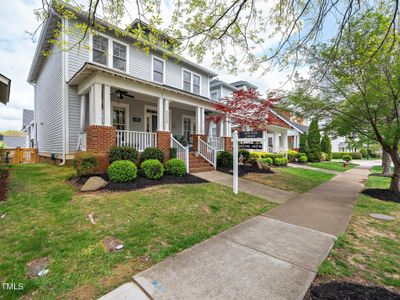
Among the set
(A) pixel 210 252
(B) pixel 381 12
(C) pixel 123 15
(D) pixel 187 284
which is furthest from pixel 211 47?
(D) pixel 187 284

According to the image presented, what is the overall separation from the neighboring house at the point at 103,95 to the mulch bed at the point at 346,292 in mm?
7100

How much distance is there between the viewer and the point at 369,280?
244 cm

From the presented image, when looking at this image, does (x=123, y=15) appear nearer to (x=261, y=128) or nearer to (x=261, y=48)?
(x=261, y=48)

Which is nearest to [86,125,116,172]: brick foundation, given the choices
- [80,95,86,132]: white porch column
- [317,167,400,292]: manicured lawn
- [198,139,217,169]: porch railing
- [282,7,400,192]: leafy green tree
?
[80,95,86,132]: white porch column

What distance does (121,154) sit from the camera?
23.8ft

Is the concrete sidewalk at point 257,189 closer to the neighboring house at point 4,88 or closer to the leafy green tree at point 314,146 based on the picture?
the neighboring house at point 4,88

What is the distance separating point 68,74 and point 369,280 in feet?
37.6

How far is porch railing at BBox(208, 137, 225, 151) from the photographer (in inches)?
455

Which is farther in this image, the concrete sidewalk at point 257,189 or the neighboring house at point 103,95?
the neighboring house at point 103,95

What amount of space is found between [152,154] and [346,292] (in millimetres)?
7122

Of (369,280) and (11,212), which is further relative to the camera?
(11,212)

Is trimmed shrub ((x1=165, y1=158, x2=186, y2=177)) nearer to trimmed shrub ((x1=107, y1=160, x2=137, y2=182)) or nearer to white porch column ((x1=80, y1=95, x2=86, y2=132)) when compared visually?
trimmed shrub ((x1=107, y1=160, x2=137, y2=182))

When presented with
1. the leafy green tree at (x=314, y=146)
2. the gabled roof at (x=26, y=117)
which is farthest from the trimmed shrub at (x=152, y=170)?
the gabled roof at (x=26, y=117)

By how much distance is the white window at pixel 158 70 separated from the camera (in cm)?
1167
